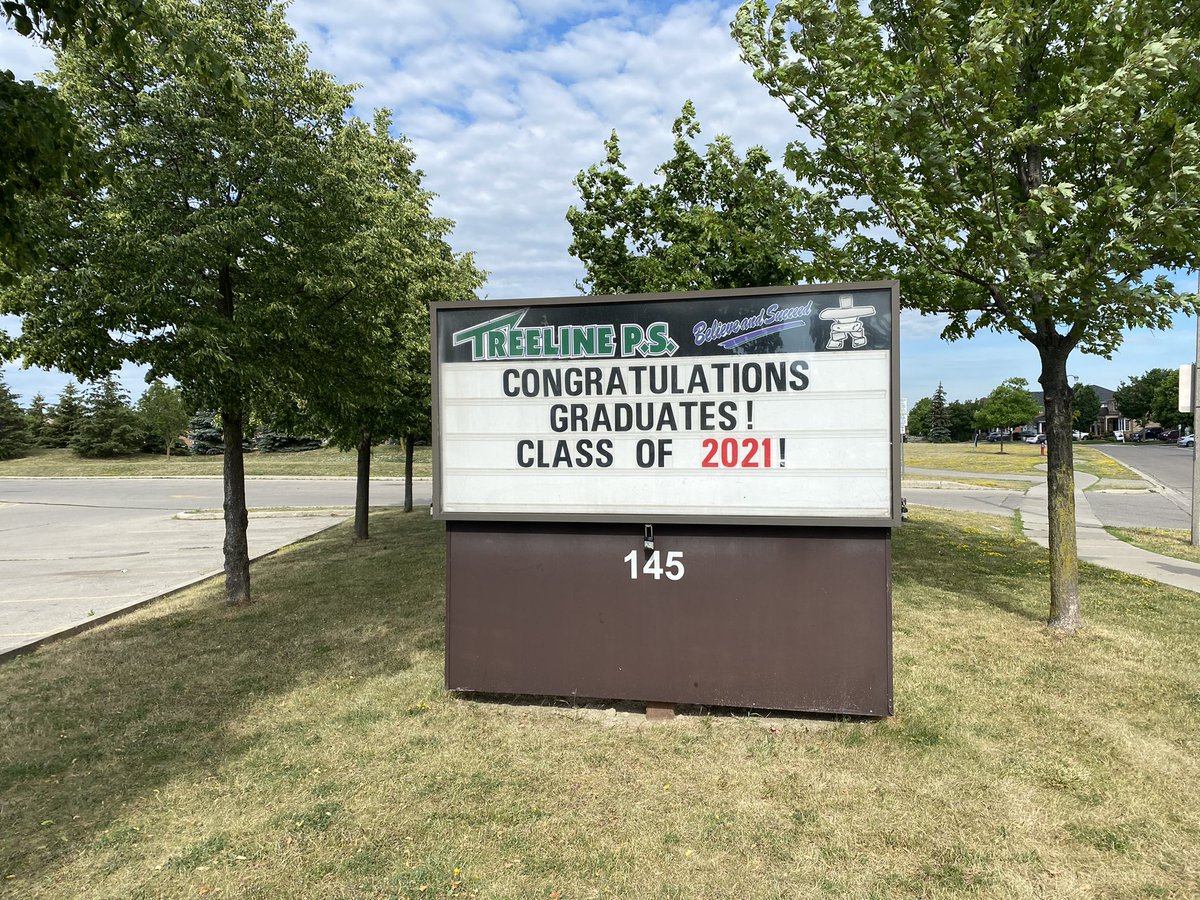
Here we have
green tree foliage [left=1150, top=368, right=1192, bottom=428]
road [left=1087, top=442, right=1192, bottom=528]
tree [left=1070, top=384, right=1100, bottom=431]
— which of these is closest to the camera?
road [left=1087, top=442, right=1192, bottom=528]

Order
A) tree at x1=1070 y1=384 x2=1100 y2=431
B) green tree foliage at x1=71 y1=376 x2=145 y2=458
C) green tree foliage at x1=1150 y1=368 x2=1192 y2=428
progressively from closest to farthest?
green tree foliage at x1=71 y1=376 x2=145 y2=458, green tree foliage at x1=1150 y1=368 x2=1192 y2=428, tree at x1=1070 y1=384 x2=1100 y2=431

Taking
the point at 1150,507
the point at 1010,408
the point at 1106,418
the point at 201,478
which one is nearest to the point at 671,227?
the point at 1150,507

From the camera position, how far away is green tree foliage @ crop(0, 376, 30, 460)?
51281 millimetres

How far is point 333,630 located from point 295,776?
3.58 metres

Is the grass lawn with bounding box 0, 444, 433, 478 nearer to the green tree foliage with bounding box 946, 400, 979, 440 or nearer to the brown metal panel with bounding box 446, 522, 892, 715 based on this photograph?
the brown metal panel with bounding box 446, 522, 892, 715

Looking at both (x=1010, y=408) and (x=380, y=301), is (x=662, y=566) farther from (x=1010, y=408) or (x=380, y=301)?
(x=1010, y=408)

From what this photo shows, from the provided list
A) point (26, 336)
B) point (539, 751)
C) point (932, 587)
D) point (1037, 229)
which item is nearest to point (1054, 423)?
point (1037, 229)

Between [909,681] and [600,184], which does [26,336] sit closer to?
[600,184]

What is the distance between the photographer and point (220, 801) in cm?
404

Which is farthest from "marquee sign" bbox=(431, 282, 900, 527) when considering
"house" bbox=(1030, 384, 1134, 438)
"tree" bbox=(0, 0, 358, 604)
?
"house" bbox=(1030, 384, 1134, 438)

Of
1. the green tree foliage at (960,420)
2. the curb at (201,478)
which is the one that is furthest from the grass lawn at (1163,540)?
the green tree foliage at (960,420)

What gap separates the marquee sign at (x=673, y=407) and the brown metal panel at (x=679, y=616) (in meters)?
0.23

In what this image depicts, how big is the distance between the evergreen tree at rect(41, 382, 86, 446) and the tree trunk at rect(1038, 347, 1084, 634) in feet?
213

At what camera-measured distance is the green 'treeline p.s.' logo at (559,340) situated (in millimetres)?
5223
